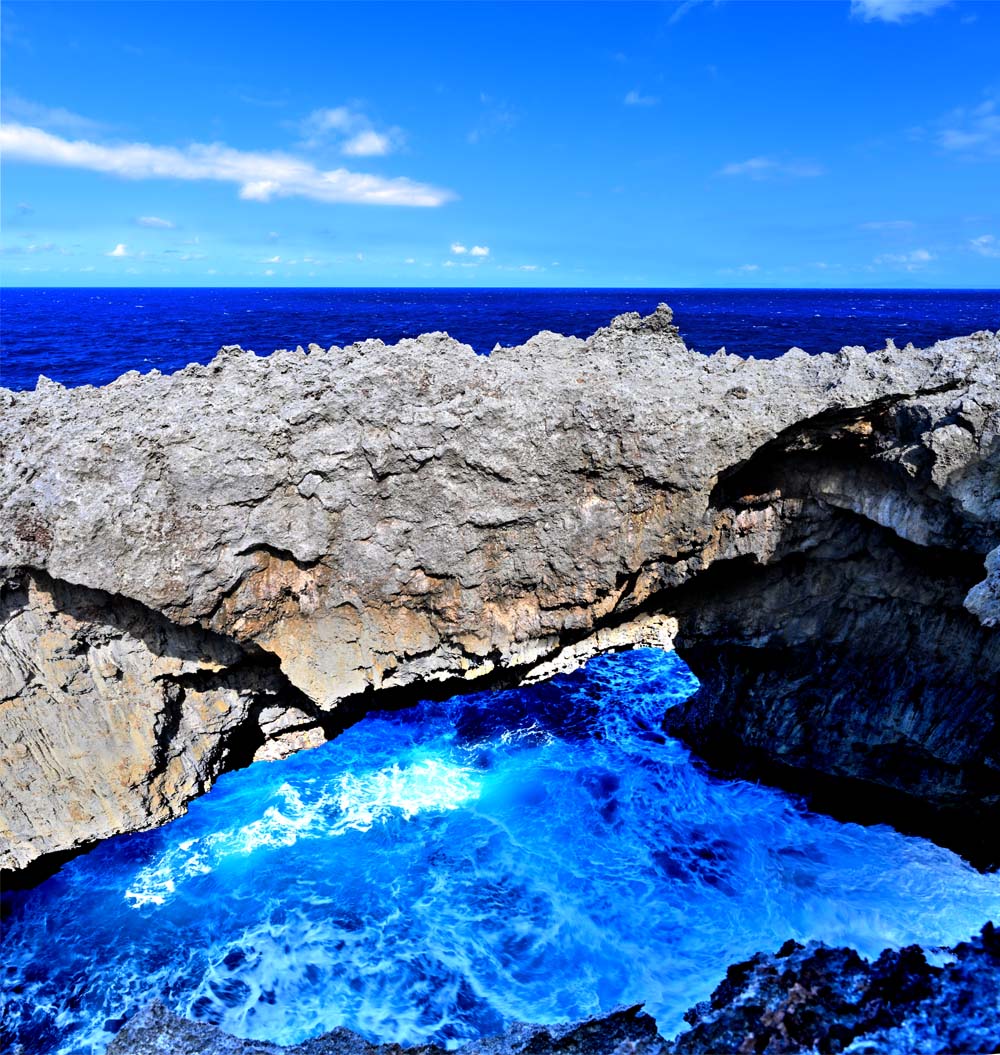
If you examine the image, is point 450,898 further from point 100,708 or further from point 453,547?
point 100,708

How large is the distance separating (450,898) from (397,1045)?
3.18 m

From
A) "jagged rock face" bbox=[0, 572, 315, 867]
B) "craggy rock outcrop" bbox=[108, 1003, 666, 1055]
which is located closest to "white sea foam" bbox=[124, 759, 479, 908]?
"jagged rock face" bbox=[0, 572, 315, 867]

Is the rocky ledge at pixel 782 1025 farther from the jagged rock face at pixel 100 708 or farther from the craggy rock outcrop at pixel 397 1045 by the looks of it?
the jagged rock face at pixel 100 708

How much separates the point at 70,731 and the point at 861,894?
15.3 meters

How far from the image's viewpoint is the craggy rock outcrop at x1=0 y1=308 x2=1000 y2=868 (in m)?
10.6

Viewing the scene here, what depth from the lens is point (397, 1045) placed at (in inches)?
413

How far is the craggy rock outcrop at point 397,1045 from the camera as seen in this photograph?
1024 centimetres

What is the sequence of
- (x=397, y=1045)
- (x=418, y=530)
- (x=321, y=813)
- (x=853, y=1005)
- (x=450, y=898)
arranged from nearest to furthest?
1. (x=397, y=1045)
2. (x=853, y=1005)
3. (x=418, y=530)
4. (x=450, y=898)
5. (x=321, y=813)

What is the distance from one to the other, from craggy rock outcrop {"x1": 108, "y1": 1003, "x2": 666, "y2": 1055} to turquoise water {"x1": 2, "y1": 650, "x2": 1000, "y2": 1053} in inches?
17.7

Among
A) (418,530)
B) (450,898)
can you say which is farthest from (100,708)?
(450,898)

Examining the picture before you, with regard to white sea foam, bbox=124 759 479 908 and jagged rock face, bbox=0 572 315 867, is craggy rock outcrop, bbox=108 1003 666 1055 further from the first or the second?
jagged rock face, bbox=0 572 315 867

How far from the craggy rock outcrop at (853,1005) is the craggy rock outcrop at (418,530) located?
12.5 ft

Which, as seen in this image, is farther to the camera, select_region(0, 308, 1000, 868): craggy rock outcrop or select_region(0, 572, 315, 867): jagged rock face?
select_region(0, 572, 315, 867): jagged rock face

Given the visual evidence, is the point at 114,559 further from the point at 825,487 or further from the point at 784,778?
the point at 784,778
